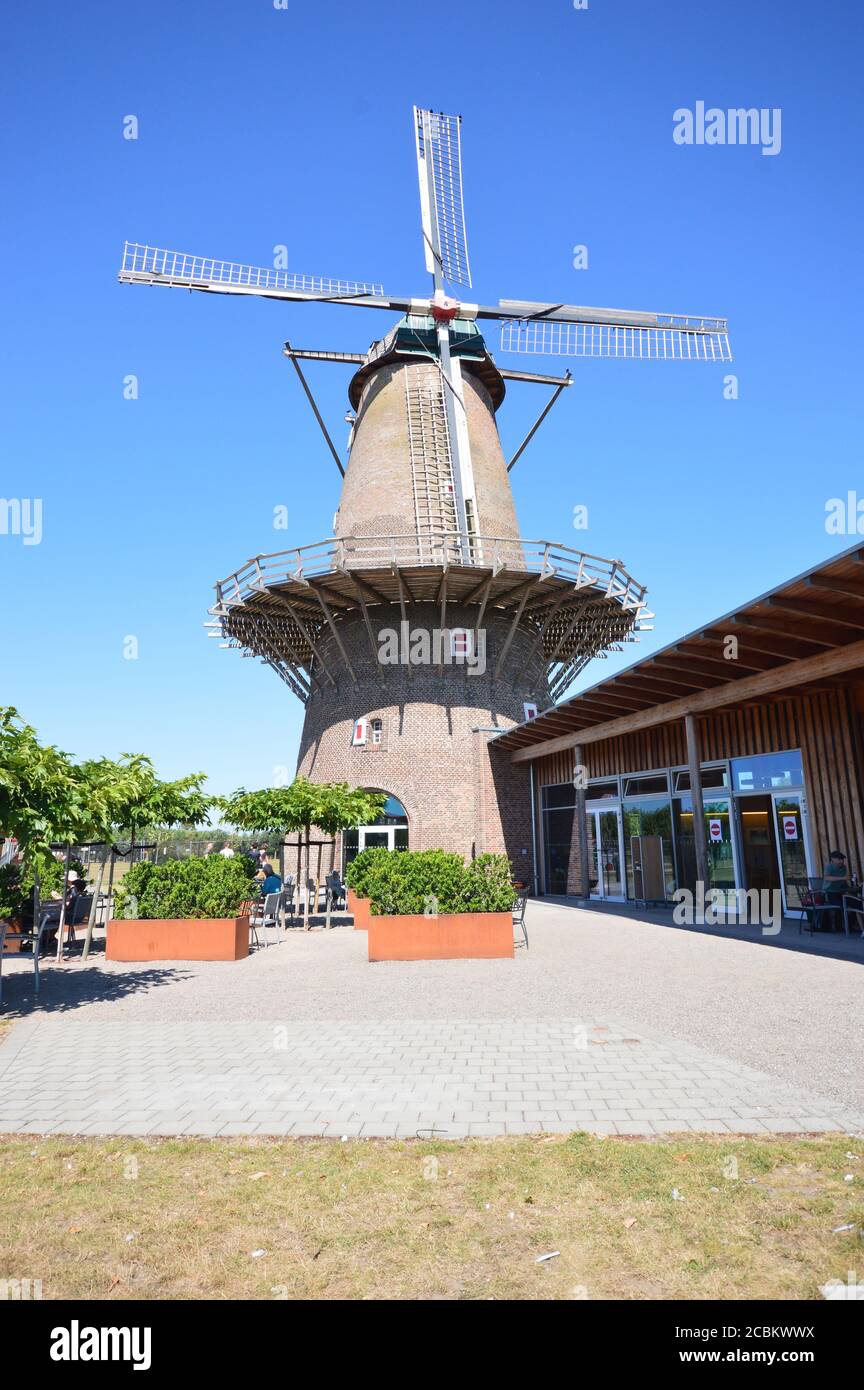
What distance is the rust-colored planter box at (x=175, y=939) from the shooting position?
11.2 metres

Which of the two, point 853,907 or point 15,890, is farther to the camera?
point 15,890

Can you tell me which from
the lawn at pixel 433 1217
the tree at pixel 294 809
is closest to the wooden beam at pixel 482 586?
the tree at pixel 294 809

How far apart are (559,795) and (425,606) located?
6.77 metres

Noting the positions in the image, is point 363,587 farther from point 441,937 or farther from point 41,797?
point 41,797

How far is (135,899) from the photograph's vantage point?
11.4 meters

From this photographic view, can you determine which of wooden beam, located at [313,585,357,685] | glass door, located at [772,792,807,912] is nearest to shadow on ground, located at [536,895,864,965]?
glass door, located at [772,792,807,912]

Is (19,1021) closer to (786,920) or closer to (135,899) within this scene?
(135,899)

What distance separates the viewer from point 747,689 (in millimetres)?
11680

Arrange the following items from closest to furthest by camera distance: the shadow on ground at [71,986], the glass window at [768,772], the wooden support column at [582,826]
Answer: the shadow on ground at [71,986] < the glass window at [768,772] < the wooden support column at [582,826]

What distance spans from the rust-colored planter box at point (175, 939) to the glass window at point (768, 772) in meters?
9.33

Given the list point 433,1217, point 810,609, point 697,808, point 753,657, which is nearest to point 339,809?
point 697,808

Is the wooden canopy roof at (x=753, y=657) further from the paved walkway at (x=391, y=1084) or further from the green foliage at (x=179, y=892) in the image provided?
the green foliage at (x=179, y=892)

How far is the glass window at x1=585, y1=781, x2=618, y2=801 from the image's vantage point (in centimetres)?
1858

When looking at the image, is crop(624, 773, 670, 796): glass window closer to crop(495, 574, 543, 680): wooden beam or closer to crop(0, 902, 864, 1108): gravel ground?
crop(0, 902, 864, 1108): gravel ground
